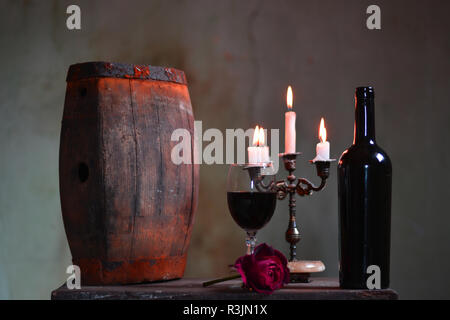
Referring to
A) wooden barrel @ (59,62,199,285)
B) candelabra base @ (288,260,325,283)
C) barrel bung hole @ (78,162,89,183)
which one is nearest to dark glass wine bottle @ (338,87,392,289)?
candelabra base @ (288,260,325,283)

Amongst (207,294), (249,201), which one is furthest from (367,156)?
(207,294)

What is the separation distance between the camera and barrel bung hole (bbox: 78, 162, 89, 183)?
1301 mm

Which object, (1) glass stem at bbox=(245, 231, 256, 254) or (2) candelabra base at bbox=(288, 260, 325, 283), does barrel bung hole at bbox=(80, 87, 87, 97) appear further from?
(2) candelabra base at bbox=(288, 260, 325, 283)

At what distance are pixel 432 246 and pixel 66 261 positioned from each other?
3.60 ft

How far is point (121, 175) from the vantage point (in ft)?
4.13

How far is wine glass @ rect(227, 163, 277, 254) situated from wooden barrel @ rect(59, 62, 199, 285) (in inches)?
4.7

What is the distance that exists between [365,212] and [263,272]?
0.86ft

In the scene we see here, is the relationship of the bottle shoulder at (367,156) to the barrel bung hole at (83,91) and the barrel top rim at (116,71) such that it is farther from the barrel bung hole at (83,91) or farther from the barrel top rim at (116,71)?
the barrel bung hole at (83,91)

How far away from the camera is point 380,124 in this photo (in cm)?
165

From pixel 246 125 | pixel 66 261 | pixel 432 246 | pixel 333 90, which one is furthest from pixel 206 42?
pixel 432 246

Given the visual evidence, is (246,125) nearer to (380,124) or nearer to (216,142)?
(216,142)

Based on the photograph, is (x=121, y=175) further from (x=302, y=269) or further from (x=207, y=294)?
(x=302, y=269)

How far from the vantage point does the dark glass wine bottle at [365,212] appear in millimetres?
1213
